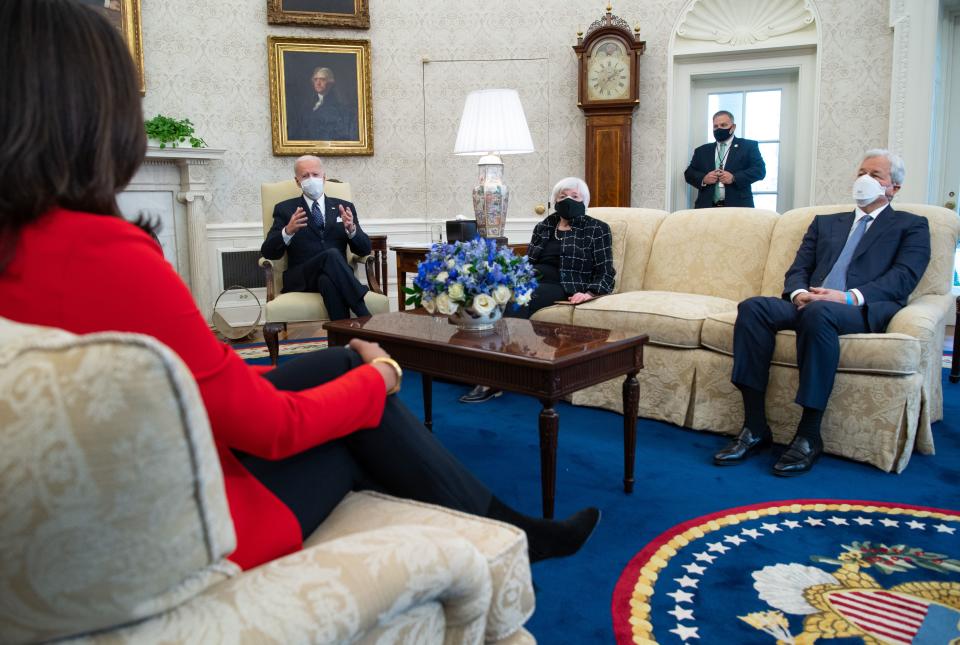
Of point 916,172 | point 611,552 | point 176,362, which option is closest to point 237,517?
point 176,362

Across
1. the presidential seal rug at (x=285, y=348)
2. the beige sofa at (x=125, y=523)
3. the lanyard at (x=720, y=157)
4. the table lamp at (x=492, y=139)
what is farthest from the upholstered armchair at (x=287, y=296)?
the beige sofa at (x=125, y=523)

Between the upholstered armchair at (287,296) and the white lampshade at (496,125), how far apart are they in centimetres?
88

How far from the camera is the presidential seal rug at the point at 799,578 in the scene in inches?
66.1

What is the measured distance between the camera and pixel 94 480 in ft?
2.11

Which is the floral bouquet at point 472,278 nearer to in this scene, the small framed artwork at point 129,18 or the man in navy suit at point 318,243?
the man in navy suit at point 318,243

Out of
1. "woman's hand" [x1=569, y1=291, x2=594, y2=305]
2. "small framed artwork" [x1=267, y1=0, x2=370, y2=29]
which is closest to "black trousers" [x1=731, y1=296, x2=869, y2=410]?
"woman's hand" [x1=569, y1=291, x2=594, y2=305]

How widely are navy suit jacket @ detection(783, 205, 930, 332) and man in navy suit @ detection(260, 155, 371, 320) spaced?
220 centimetres

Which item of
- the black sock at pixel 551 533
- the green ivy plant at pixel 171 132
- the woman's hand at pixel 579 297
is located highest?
the green ivy plant at pixel 171 132

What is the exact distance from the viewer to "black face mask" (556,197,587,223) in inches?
153

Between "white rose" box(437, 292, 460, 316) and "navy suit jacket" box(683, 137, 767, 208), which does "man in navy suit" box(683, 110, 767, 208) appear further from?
"white rose" box(437, 292, 460, 316)

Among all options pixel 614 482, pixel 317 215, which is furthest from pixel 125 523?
pixel 317 215

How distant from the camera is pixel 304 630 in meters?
0.77

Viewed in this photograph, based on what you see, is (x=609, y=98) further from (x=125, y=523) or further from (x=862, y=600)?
(x=125, y=523)

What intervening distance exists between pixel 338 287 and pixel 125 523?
3.44m
